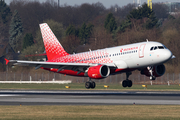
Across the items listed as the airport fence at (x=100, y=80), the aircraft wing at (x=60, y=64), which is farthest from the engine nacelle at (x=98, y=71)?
the airport fence at (x=100, y=80)

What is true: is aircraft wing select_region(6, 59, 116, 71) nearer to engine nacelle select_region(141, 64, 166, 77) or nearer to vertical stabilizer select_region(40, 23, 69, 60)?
engine nacelle select_region(141, 64, 166, 77)

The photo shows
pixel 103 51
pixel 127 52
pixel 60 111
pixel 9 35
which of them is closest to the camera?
pixel 60 111

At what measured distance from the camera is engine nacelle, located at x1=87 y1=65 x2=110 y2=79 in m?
46.2

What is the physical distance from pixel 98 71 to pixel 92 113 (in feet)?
72.4

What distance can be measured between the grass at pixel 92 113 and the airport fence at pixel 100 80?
43.7m

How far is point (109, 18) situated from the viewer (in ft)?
547

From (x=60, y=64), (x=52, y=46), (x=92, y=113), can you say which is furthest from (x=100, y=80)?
(x=92, y=113)

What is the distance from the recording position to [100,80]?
75.4 metres

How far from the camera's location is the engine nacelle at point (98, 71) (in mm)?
46250

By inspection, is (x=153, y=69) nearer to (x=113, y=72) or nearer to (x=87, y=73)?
(x=113, y=72)

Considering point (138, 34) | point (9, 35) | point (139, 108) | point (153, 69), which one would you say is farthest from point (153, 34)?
Answer: point (9, 35)

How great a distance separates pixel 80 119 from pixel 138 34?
78700 mm

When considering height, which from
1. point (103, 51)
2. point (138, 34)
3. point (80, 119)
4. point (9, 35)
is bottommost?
point (80, 119)

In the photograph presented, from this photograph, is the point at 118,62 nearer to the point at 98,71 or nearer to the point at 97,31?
the point at 98,71
